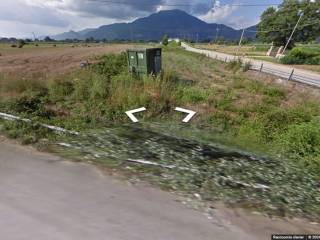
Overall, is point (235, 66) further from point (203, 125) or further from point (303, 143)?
point (303, 143)

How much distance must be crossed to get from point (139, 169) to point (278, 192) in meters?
2.25

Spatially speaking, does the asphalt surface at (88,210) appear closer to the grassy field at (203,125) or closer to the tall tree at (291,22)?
the grassy field at (203,125)

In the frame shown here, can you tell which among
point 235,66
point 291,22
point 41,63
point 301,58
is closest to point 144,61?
point 235,66

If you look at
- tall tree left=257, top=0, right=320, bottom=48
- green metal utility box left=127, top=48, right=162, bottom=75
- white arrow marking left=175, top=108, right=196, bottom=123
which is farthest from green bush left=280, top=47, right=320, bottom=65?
white arrow marking left=175, top=108, right=196, bottom=123

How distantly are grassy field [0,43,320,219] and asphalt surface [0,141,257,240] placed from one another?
23.0 inches

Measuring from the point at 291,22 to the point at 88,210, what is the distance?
55.5 meters

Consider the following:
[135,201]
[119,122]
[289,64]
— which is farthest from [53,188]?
[289,64]

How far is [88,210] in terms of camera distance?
11.1 ft

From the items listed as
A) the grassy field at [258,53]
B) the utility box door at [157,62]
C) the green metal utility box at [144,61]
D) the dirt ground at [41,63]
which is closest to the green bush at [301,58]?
the grassy field at [258,53]

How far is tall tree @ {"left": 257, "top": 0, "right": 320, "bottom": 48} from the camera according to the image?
158ft

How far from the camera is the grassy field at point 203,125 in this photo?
4285 millimetres

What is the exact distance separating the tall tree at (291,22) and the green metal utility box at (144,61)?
4544cm

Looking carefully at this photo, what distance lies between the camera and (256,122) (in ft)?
25.3

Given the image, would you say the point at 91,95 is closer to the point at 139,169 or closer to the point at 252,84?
the point at 139,169
